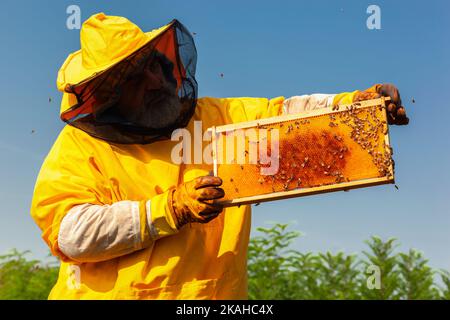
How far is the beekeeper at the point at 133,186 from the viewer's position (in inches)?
142

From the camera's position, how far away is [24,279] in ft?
35.3

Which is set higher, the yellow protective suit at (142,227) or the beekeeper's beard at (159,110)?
the beekeeper's beard at (159,110)

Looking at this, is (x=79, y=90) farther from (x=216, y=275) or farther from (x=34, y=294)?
(x=34, y=294)

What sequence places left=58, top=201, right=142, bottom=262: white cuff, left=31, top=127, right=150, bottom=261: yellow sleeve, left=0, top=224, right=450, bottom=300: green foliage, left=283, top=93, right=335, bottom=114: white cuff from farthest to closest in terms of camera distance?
left=0, top=224, right=450, bottom=300: green foliage
left=283, top=93, right=335, bottom=114: white cuff
left=31, top=127, right=150, bottom=261: yellow sleeve
left=58, top=201, right=142, bottom=262: white cuff

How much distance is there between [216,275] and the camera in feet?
12.6

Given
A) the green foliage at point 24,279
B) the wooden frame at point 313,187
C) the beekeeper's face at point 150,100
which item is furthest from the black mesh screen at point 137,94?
the green foliage at point 24,279

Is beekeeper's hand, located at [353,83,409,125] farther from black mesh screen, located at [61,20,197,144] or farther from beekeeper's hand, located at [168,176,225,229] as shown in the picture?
black mesh screen, located at [61,20,197,144]

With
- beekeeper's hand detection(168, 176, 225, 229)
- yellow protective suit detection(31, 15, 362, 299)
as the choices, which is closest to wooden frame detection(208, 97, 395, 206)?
beekeeper's hand detection(168, 176, 225, 229)

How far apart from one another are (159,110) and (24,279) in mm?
7912

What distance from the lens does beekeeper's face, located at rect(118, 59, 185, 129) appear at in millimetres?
3895

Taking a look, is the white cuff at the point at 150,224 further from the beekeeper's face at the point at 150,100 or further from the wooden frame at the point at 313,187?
the beekeeper's face at the point at 150,100

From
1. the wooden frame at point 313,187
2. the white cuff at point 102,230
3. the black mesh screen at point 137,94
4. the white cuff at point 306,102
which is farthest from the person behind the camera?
the white cuff at point 306,102

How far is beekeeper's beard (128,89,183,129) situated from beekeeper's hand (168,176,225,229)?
59cm

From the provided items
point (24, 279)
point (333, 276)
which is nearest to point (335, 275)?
point (333, 276)
